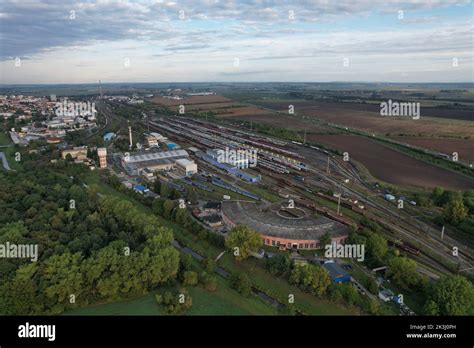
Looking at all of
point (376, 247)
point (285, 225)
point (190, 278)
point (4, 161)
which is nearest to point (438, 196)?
point (376, 247)

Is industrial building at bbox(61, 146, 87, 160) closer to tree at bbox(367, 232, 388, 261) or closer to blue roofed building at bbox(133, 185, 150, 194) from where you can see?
blue roofed building at bbox(133, 185, 150, 194)

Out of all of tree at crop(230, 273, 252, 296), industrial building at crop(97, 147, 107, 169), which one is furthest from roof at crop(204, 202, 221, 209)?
industrial building at crop(97, 147, 107, 169)

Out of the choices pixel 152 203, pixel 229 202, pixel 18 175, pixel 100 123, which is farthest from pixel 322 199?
pixel 100 123

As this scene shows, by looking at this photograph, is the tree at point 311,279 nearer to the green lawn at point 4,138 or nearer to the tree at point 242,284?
the tree at point 242,284

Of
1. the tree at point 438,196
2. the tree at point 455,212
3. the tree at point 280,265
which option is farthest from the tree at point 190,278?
the tree at point 438,196

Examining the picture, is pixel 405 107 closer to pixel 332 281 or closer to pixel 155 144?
pixel 155 144

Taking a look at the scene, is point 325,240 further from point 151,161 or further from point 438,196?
point 151,161
